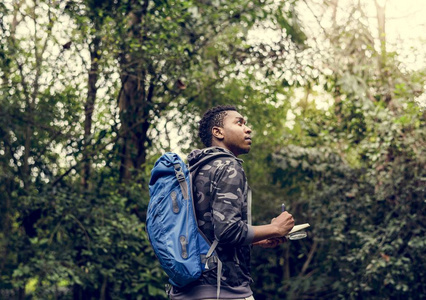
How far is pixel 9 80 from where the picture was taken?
8.38 m

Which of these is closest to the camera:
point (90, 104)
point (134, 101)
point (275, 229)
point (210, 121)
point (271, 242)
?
point (275, 229)

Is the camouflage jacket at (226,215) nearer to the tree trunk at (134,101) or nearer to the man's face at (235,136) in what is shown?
the man's face at (235,136)

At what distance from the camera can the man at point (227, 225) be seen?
2.81 metres

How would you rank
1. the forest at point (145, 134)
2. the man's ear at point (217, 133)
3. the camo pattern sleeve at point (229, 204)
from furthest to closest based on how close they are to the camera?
the forest at point (145, 134) → the man's ear at point (217, 133) → the camo pattern sleeve at point (229, 204)

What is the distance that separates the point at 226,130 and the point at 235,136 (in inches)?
2.4

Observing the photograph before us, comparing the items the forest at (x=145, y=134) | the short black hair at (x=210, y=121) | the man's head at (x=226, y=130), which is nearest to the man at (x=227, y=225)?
the man's head at (x=226, y=130)

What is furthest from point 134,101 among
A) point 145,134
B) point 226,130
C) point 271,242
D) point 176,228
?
point 176,228

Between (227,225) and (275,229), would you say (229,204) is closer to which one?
(227,225)

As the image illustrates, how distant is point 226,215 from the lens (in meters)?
2.79

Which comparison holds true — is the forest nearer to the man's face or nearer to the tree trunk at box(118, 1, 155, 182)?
the tree trunk at box(118, 1, 155, 182)

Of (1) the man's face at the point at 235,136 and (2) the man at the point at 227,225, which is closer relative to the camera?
(2) the man at the point at 227,225

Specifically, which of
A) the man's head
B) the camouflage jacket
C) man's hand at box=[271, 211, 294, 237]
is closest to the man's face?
the man's head

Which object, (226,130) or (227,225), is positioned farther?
(226,130)

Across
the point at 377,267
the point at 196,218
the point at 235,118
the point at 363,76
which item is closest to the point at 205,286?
the point at 196,218
